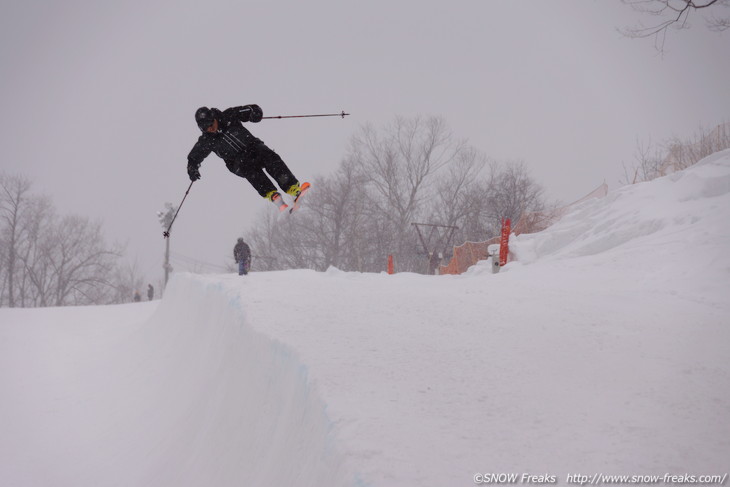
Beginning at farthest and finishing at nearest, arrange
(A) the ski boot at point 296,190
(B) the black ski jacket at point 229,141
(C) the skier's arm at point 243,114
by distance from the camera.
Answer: (A) the ski boot at point 296,190 → (C) the skier's arm at point 243,114 → (B) the black ski jacket at point 229,141

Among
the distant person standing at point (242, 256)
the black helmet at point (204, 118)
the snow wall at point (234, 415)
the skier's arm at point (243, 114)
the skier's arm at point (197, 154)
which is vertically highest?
the skier's arm at point (243, 114)

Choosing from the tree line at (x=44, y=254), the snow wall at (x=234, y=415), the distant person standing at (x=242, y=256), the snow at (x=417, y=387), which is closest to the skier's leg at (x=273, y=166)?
the snow at (x=417, y=387)

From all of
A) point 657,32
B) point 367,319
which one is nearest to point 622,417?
point 367,319

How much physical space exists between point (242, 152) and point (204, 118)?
698mm

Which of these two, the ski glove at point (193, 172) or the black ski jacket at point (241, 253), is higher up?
the ski glove at point (193, 172)

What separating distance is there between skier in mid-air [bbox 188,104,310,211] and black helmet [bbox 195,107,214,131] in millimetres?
67

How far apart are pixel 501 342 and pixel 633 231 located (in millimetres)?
8340

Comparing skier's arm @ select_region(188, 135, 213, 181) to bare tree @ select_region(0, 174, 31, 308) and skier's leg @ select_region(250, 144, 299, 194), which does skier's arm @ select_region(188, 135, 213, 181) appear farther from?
bare tree @ select_region(0, 174, 31, 308)

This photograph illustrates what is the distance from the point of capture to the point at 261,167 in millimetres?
6918

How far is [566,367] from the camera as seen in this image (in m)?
3.45

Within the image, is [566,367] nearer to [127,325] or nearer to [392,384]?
[392,384]

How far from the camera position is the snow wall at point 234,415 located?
307 cm

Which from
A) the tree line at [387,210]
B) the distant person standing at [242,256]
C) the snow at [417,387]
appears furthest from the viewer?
the tree line at [387,210]

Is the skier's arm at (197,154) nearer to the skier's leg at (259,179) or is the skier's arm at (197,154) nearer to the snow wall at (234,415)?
the skier's leg at (259,179)
